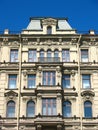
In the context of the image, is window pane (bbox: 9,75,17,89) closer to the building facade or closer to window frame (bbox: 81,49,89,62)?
the building facade

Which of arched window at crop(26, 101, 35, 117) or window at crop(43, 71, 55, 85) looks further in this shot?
window at crop(43, 71, 55, 85)

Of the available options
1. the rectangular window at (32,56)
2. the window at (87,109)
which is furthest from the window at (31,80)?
the window at (87,109)

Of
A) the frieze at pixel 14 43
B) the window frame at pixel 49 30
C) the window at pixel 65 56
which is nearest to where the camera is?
the window at pixel 65 56

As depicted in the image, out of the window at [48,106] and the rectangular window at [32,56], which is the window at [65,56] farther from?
the window at [48,106]

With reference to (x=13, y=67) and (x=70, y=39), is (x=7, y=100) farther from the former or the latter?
(x=70, y=39)

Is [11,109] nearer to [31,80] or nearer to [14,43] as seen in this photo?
[31,80]

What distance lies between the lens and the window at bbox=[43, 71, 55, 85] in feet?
144

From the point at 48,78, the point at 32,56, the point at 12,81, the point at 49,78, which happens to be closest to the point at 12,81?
the point at 12,81

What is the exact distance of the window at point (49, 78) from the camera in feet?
144

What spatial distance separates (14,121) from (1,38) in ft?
35.4

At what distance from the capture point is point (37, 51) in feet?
153

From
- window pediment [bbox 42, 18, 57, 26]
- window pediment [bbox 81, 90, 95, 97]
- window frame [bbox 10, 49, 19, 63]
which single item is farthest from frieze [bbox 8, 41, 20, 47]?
window pediment [bbox 81, 90, 95, 97]

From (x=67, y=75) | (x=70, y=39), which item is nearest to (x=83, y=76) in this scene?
(x=67, y=75)

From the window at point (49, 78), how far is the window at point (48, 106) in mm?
2233
